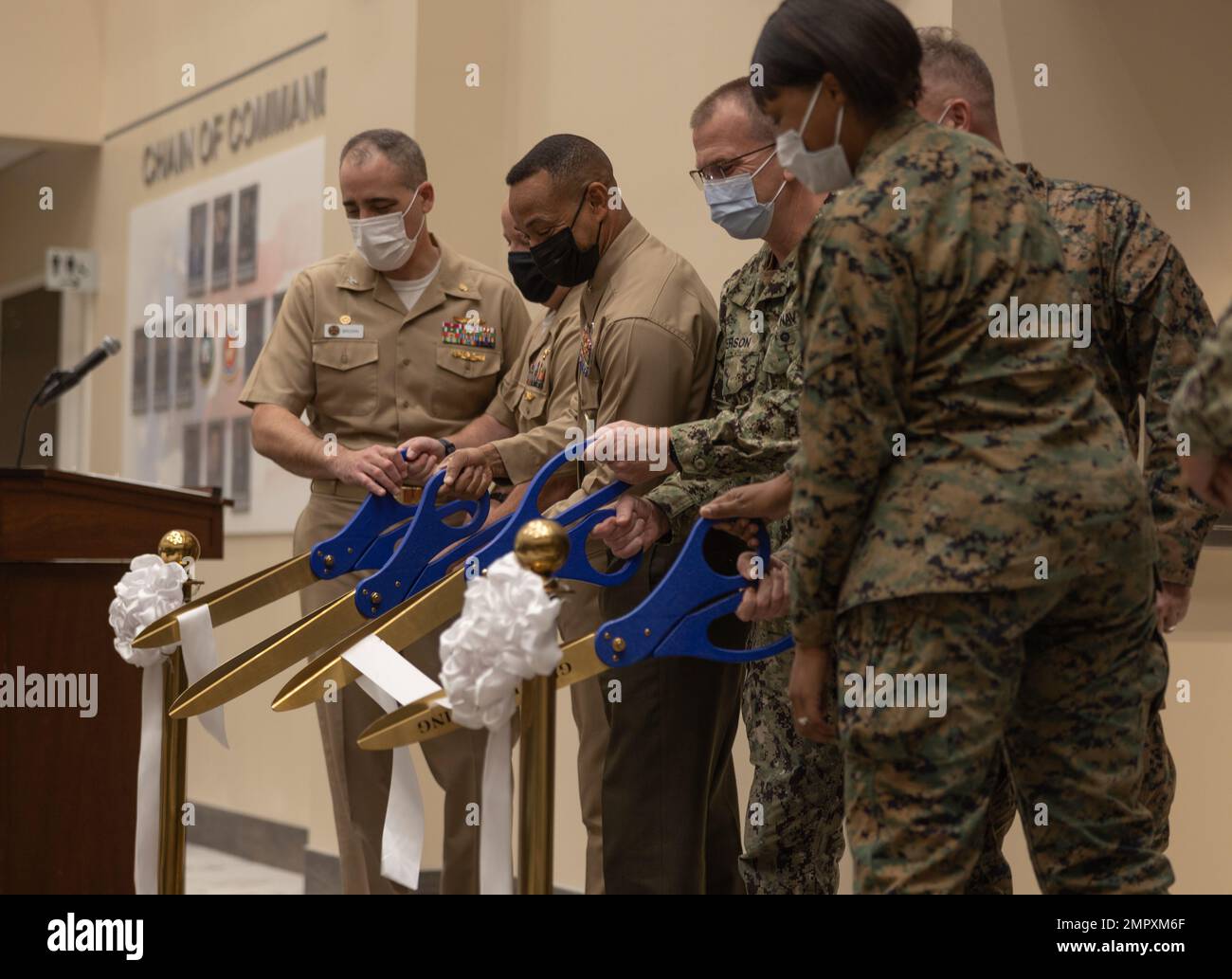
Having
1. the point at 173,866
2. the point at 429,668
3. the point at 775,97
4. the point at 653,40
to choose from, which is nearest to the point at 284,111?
Answer: the point at 653,40

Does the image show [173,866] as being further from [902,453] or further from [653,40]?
[653,40]

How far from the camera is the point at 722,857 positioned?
311 centimetres

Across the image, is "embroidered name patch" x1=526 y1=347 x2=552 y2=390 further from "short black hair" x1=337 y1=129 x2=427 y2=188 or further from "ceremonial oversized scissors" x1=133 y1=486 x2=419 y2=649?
"short black hair" x1=337 y1=129 x2=427 y2=188

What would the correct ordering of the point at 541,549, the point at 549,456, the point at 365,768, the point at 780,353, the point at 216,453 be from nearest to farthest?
the point at 541,549, the point at 780,353, the point at 549,456, the point at 365,768, the point at 216,453

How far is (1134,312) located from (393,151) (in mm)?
1895

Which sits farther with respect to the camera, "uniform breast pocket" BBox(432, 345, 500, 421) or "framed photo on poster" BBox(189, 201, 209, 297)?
"framed photo on poster" BBox(189, 201, 209, 297)

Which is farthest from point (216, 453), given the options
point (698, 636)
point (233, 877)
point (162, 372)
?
point (698, 636)

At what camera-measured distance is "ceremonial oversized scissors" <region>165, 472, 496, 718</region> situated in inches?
103

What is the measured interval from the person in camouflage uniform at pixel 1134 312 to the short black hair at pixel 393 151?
1538mm

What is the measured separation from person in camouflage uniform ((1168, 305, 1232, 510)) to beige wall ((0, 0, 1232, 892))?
6.41ft

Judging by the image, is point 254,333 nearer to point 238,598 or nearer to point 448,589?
point 238,598

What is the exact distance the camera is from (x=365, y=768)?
3.74 meters

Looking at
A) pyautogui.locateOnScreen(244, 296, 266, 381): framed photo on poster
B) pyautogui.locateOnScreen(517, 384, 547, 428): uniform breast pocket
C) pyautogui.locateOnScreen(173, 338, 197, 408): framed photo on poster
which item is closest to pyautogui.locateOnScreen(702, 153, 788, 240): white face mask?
pyautogui.locateOnScreen(517, 384, 547, 428): uniform breast pocket

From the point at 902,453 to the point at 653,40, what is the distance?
120 inches
